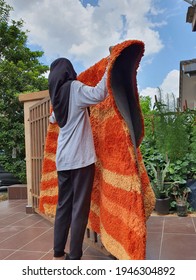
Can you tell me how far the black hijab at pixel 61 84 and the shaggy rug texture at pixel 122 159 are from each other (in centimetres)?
23

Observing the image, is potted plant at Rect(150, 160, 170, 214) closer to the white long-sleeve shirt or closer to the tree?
the white long-sleeve shirt

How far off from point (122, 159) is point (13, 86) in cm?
551

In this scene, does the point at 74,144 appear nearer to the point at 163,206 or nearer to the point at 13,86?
the point at 163,206

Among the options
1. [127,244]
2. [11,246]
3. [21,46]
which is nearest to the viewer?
[127,244]

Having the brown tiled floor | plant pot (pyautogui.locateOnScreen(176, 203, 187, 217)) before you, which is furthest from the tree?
plant pot (pyautogui.locateOnScreen(176, 203, 187, 217))

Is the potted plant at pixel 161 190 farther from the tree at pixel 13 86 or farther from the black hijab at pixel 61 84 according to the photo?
the tree at pixel 13 86

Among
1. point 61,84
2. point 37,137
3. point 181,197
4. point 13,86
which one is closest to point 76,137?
point 61,84

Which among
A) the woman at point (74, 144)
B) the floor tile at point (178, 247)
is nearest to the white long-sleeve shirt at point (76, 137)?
the woman at point (74, 144)

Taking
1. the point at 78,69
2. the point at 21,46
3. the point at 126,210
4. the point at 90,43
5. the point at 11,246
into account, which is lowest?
the point at 11,246

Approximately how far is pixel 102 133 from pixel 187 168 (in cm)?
284

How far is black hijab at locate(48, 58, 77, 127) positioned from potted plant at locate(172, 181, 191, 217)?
2.52 metres

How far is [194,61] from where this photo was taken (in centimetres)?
669
